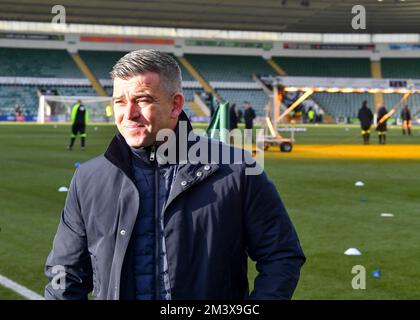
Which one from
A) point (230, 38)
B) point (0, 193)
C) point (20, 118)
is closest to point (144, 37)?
point (230, 38)

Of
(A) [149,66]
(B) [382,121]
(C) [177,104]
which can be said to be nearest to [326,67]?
(B) [382,121]

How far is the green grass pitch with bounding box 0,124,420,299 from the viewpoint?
7.51 metres

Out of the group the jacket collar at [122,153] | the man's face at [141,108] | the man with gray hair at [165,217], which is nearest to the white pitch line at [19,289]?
the man with gray hair at [165,217]

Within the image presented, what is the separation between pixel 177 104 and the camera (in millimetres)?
2914

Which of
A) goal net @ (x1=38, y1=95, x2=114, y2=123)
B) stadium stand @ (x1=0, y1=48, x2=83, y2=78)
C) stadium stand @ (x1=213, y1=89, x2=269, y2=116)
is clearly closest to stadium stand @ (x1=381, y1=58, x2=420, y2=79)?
stadium stand @ (x1=213, y1=89, x2=269, y2=116)

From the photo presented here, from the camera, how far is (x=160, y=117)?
112 inches

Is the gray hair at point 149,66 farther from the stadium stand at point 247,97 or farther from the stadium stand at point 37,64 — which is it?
the stadium stand at point 247,97

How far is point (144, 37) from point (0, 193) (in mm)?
58011

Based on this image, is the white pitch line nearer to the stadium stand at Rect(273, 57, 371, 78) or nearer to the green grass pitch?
the green grass pitch

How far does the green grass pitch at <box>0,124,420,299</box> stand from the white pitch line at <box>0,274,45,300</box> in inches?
2.8

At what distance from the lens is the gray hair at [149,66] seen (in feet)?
9.21

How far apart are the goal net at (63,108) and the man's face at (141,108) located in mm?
54571

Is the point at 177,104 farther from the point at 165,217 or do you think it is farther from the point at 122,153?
the point at 165,217

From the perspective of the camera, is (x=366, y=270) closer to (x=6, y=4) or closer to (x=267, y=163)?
(x=267, y=163)
